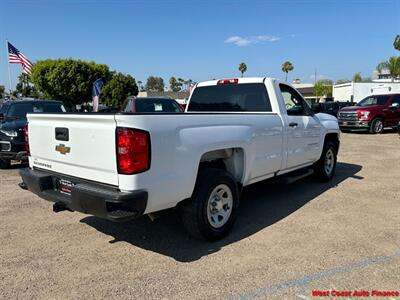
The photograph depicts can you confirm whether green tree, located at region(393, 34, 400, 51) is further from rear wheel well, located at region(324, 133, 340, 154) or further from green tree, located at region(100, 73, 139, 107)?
rear wheel well, located at region(324, 133, 340, 154)

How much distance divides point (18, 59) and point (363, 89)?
3382cm

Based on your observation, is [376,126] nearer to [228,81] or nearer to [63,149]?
[228,81]

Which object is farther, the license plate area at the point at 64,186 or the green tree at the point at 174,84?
the green tree at the point at 174,84

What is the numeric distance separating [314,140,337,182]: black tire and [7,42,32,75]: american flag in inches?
1199

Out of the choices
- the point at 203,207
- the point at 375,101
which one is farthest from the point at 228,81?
the point at 375,101

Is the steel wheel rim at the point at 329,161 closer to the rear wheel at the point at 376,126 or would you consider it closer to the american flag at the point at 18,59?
the rear wheel at the point at 376,126

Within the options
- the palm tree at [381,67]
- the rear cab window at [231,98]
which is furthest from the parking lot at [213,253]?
the palm tree at [381,67]

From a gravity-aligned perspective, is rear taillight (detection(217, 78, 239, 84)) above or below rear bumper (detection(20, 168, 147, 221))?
above

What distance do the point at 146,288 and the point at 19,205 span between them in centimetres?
361

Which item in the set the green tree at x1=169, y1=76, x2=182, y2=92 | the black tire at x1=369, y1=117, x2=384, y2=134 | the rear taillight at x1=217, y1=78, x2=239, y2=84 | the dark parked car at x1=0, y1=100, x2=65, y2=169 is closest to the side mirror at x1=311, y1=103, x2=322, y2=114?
the rear taillight at x1=217, y1=78, x2=239, y2=84

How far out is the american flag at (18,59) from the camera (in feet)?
104

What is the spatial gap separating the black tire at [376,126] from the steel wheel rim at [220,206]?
15.3m

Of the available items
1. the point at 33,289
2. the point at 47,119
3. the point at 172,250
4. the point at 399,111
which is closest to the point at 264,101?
the point at 172,250

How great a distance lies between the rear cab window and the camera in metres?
5.63
